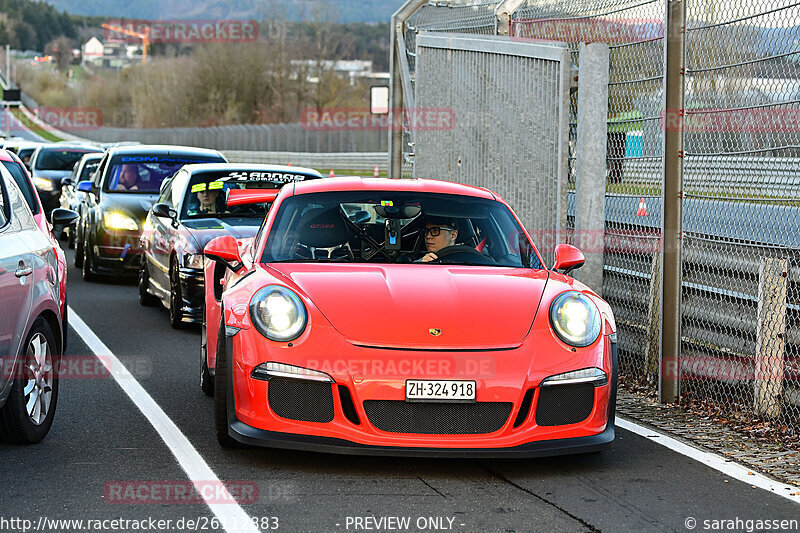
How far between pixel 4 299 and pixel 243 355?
1.16 meters

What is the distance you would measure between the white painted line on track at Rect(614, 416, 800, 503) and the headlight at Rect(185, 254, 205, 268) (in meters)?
4.65

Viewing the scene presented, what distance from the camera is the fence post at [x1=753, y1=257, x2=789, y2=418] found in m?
7.17

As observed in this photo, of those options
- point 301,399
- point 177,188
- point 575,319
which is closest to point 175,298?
point 177,188

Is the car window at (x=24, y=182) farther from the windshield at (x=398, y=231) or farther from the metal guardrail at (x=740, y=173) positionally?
the metal guardrail at (x=740, y=173)

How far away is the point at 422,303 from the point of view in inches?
244

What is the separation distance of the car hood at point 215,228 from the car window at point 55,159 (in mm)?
15039

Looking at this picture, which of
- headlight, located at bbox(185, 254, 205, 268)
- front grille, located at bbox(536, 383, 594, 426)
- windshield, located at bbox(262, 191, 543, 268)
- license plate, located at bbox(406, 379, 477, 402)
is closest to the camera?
license plate, located at bbox(406, 379, 477, 402)

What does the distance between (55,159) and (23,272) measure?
20.3 m

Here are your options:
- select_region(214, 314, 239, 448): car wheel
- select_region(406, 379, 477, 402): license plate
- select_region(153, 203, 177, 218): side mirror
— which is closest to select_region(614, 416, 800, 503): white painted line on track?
select_region(406, 379, 477, 402): license plate

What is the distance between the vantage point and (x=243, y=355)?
602 cm

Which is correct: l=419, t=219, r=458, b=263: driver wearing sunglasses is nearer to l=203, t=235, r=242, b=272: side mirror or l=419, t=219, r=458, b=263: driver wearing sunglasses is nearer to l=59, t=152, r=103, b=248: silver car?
l=203, t=235, r=242, b=272: side mirror

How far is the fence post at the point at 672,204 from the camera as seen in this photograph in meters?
8.15

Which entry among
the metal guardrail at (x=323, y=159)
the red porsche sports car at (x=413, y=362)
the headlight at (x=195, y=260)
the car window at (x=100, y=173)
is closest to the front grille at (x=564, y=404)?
the red porsche sports car at (x=413, y=362)

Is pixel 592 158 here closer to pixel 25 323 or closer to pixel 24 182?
pixel 24 182
